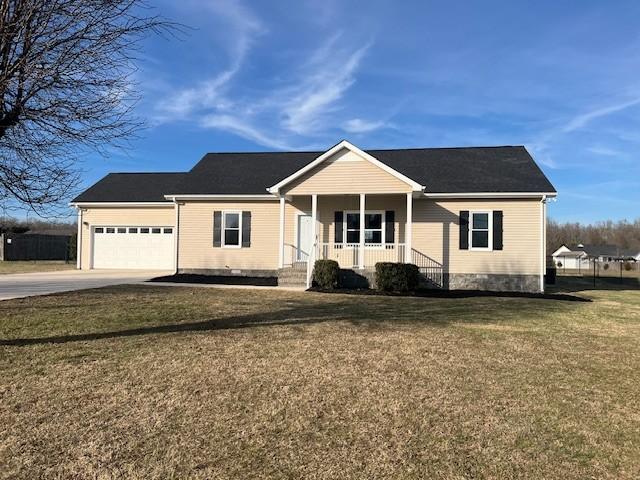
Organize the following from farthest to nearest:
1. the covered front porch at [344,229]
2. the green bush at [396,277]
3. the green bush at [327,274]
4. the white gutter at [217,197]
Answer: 1. the white gutter at [217,197]
2. the covered front porch at [344,229]
3. the green bush at [327,274]
4. the green bush at [396,277]

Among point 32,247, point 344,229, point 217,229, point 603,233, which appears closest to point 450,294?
point 344,229

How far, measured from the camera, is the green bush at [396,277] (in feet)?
50.1

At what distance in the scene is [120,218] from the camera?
22.8m

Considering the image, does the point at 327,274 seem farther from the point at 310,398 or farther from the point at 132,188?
the point at 132,188

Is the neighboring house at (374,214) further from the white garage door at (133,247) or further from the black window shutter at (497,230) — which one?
the white garage door at (133,247)

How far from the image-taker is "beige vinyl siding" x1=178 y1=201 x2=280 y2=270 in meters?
18.9

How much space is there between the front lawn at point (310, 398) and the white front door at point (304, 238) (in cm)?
905

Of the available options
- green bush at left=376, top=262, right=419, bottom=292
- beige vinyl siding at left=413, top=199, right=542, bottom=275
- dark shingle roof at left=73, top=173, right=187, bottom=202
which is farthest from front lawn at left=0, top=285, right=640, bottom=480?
dark shingle roof at left=73, top=173, right=187, bottom=202

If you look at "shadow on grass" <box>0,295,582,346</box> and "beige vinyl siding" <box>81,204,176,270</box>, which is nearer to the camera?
"shadow on grass" <box>0,295,582,346</box>

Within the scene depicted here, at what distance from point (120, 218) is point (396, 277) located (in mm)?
13884

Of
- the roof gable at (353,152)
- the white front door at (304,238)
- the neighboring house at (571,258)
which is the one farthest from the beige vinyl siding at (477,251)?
the neighboring house at (571,258)

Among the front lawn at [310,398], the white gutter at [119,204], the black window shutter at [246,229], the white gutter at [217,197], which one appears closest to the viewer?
the front lawn at [310,398]

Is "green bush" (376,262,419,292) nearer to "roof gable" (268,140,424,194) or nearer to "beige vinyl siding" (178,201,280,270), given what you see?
"roof gable" (268,140,424,194)

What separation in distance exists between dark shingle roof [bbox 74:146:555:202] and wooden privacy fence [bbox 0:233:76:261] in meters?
10.4
